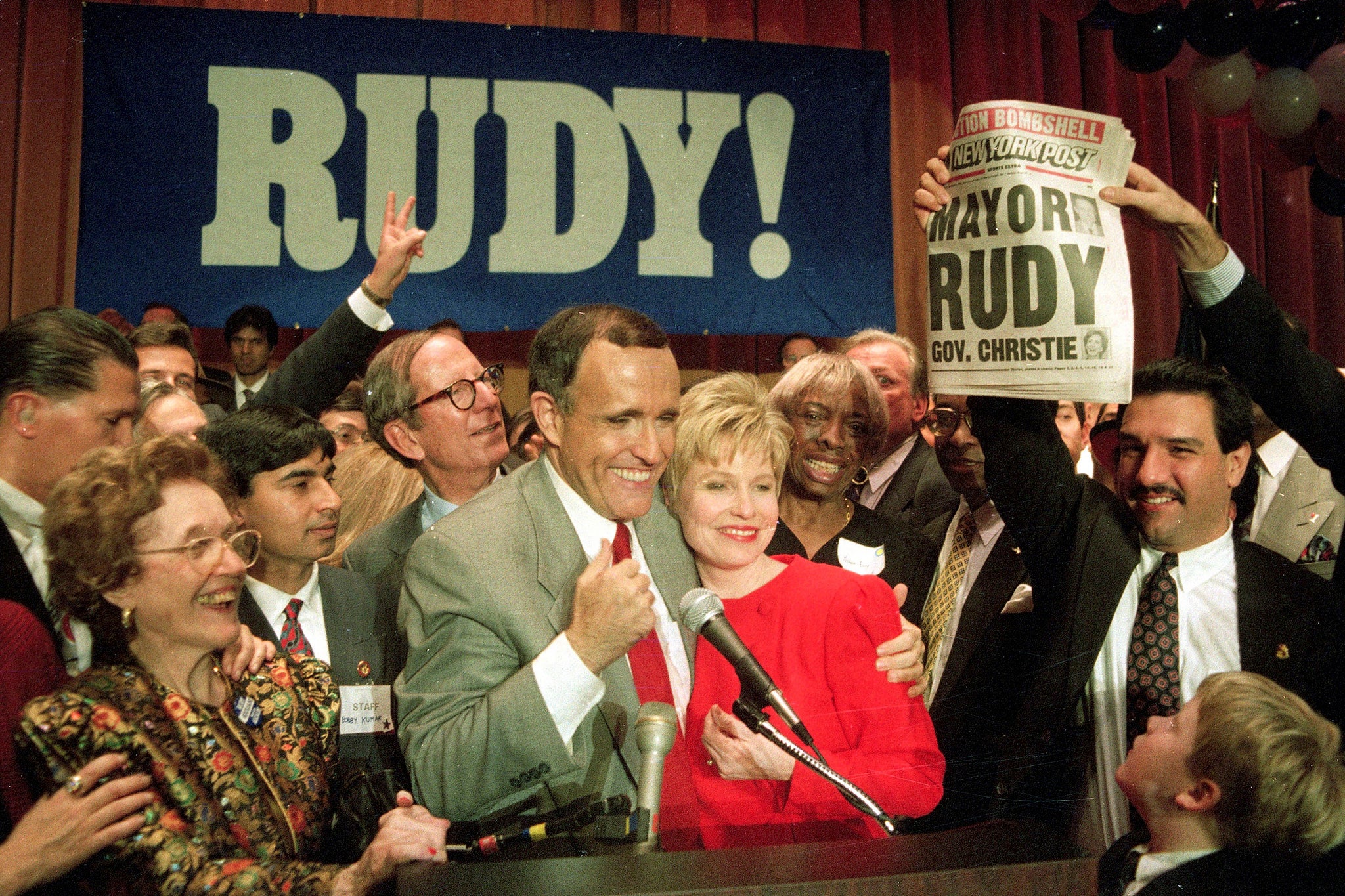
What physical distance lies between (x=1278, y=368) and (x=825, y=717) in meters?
1.08

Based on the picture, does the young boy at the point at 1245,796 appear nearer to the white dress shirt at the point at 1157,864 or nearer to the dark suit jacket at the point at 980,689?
the white dress shirt at the point at 1157,864

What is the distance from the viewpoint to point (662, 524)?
182 cm

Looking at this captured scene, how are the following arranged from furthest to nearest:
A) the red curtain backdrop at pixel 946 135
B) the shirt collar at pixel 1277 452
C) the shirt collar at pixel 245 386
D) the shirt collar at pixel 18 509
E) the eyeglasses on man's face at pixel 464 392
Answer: the shirt collar at pixel 245 386 < the red curtain backdrop at pixel 946 135 < the shirt collar at pixel 1277 452 < the eyeglasses on man's face at pixel 464 392 < the shirt collar at pixel 18 509

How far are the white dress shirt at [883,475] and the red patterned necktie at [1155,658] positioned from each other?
795 mm

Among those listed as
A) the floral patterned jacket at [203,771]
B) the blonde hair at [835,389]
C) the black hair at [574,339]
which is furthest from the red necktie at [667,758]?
the blonde hair at [835,389]

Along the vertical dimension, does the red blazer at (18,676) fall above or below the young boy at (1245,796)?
above

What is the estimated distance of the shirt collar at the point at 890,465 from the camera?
276 centimetres

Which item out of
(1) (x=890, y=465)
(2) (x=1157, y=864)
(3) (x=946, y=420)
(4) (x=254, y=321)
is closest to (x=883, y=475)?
(1) (x=890, y=465)

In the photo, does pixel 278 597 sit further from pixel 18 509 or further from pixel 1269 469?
pixel 1269 469

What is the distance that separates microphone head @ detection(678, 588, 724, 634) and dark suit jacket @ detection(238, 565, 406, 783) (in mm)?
857

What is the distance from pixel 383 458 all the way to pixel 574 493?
105cm

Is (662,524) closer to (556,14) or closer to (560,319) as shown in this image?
(560,319)

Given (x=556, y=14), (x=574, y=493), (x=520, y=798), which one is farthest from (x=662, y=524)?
(x=556, y=14)

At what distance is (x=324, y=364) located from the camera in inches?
87.7
